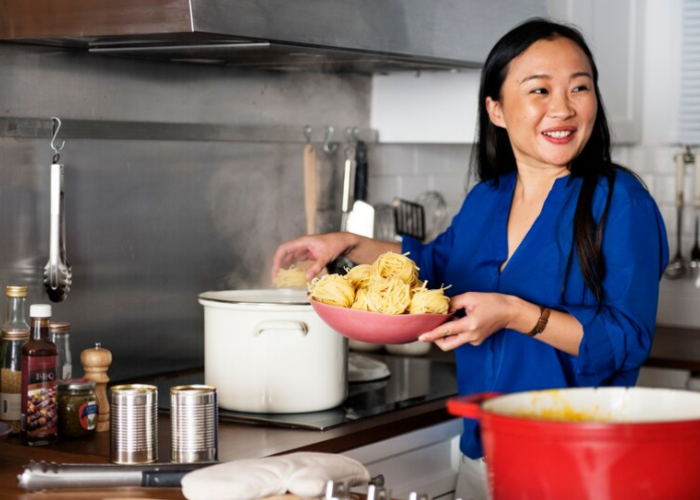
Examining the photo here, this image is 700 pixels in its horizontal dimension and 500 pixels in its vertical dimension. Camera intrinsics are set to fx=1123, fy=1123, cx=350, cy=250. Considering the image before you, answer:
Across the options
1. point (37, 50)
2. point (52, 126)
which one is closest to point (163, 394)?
point (52, 126)

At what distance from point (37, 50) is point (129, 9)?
1.23ft

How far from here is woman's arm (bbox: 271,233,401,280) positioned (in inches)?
94.5

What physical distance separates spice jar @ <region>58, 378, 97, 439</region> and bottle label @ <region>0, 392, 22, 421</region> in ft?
0.31

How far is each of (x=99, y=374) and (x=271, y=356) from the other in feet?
1.08

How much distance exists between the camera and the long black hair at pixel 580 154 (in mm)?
2033

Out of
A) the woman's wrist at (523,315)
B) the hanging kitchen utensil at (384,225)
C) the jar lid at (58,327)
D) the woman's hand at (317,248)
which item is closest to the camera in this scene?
the woman's wrist at (523,315)

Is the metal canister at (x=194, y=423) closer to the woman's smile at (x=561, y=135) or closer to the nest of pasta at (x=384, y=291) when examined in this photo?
the nest of pasta at (x=384, y=291)

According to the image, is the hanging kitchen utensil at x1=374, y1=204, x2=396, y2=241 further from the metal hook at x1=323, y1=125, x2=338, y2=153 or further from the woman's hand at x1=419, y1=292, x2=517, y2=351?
the woman's hand at x1=419, y1=292, x2=517, y2=351

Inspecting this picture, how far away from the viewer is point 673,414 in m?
1.26

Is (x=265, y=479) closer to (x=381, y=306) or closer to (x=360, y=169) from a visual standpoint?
(x=381, y=306)

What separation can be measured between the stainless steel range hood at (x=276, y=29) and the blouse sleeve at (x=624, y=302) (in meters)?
0.70

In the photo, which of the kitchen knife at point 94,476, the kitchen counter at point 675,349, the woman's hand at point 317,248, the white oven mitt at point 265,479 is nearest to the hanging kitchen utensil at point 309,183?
the woman's hand at point 317,248

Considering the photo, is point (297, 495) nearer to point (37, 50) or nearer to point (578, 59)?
point (578, 59)

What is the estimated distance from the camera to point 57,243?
2326 millimetres
